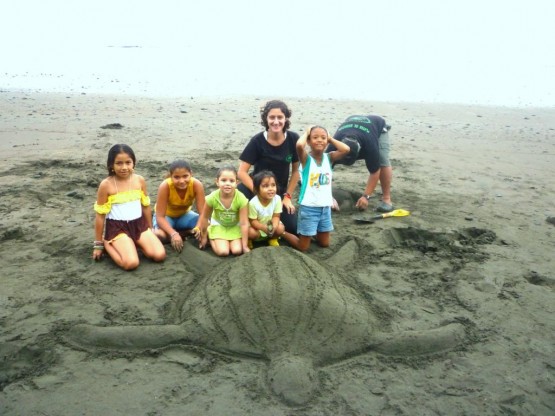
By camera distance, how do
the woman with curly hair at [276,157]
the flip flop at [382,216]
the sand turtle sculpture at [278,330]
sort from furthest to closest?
the flip flop at [382,216] → the woman with curly hair at [276,157] → the sand turtle sculpture at [278,330]

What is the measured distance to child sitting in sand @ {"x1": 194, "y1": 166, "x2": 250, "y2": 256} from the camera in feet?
11.5

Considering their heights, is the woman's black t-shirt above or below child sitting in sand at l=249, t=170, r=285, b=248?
above

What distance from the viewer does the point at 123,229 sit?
3389 mm

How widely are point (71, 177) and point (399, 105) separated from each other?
23.7ft

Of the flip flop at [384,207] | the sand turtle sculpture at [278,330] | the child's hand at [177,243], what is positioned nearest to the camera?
the sand turtle sculpture at [278,330]

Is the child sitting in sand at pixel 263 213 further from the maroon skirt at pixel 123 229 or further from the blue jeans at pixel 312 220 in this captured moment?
the maroon skirt at pixel 123 229

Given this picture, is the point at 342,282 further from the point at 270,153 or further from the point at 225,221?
the point at 270,153

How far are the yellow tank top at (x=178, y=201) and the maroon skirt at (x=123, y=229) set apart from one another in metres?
0.33

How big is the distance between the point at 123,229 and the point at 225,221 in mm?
731

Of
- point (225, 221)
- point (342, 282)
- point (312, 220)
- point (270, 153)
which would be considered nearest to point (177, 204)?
point (225, 221)

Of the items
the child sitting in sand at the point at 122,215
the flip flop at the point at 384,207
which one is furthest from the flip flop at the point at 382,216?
the child sitting in sand at the point at 122,215

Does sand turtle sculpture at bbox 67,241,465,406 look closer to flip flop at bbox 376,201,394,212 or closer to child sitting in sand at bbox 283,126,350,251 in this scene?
child sitting in sand at bbox 283,126,350,251

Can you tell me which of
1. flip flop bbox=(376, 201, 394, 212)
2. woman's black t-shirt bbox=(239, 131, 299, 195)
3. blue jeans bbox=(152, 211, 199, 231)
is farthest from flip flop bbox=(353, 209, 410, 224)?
blue jeans bbox=(152, 211, 199, 231)

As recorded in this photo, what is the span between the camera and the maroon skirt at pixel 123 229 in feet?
11.1
